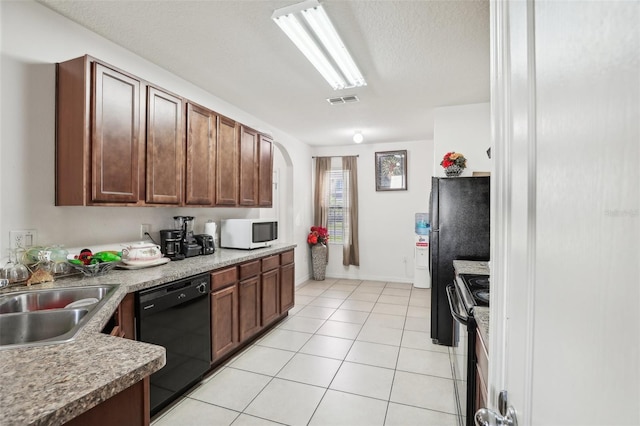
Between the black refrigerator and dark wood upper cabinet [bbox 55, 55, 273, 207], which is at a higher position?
dark wood upper cabinet [bbox 55, 55, 273, 207]

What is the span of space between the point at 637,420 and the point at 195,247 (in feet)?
9.93

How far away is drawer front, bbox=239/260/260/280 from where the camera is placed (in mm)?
2891

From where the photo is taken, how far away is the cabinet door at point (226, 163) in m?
3.09

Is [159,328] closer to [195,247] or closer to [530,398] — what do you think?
[195,247]

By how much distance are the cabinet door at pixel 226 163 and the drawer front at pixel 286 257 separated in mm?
864

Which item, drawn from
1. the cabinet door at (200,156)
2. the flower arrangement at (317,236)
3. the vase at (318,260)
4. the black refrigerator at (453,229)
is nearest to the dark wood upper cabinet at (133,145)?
the cabinet door at (200,156)

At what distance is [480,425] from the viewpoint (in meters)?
0.63

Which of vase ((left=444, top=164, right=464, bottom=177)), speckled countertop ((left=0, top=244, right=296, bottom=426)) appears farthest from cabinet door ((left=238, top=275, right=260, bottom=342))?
vase ((left=444, top=164, right=464, bottom=177))

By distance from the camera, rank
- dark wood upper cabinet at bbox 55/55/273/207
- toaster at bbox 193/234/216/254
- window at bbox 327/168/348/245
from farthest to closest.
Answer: window at bbox 327/168/348/245, toaster at bbox 193/234/216/254, dark wood upper cabinet at bbox 55/55/273/207

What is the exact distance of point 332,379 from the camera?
246 centimetres

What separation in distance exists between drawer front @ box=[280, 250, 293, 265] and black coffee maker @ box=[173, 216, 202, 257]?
1.00 metres

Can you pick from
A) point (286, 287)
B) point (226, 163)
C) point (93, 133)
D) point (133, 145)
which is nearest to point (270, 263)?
point (286, 287)

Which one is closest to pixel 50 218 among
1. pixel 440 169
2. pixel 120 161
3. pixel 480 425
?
pixel 120 161

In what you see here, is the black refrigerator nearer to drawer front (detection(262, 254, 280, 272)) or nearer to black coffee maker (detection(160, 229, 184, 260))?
drawer front (detection(262, 254, 280, 272))
